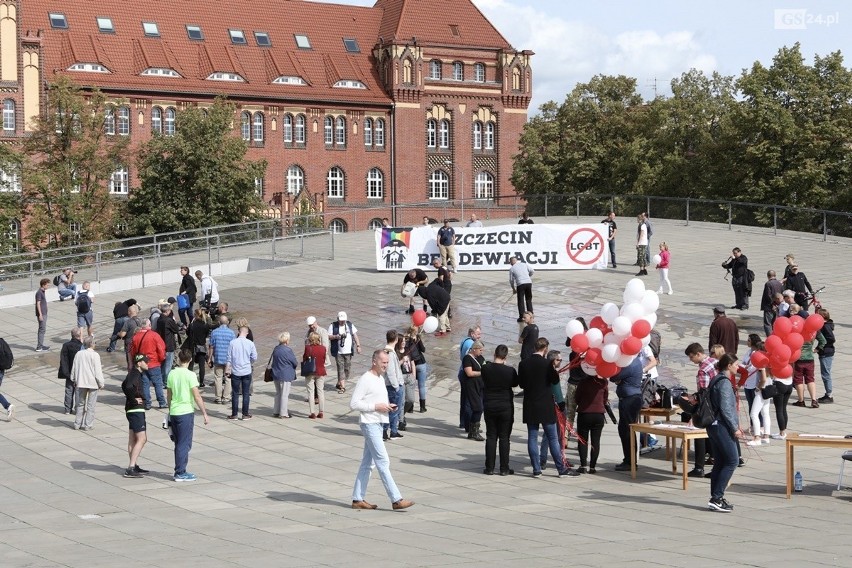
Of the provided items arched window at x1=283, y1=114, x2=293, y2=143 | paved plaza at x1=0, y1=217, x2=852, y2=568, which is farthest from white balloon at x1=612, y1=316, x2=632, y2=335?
arched window at x1=283, y1=114, x2=293, y2=143

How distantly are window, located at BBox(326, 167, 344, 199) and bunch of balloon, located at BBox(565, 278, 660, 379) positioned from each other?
65919mm

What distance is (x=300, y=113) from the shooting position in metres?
78.8

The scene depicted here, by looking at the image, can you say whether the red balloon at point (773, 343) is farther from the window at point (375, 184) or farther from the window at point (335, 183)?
the window at point (375, 184)

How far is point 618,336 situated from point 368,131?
6797 cm

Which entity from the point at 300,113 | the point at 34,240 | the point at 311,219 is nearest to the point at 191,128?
the point at 34,240

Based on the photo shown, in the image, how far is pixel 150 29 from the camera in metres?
76.4

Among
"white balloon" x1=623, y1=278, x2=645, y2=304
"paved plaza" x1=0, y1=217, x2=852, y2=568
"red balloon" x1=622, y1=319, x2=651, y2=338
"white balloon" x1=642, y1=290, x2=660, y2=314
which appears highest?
"white balloon" x1=623, y1=278, x2=645, y2=304

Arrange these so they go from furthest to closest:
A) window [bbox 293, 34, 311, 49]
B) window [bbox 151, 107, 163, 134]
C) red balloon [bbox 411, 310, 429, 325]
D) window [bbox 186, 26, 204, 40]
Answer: window [bbox 293, 34, 311, 49], window [bbox 186, 26, 204, 40], window [bbox 151, 107, 163, 134], red balloon [bbox 411, 310, 429, 325]

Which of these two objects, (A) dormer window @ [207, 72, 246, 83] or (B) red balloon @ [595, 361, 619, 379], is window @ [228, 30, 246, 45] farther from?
(B) red balloon @ [595, 361, 619, 379]

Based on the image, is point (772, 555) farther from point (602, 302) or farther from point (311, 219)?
point (311, 219)

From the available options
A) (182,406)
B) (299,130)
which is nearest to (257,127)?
(299,130)

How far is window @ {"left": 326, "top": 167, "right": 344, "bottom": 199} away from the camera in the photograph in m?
80.1

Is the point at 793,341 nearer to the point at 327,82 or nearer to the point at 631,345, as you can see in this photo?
the point at 631,345

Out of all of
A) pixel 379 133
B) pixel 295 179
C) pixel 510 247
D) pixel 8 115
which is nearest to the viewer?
pixel 510 247
